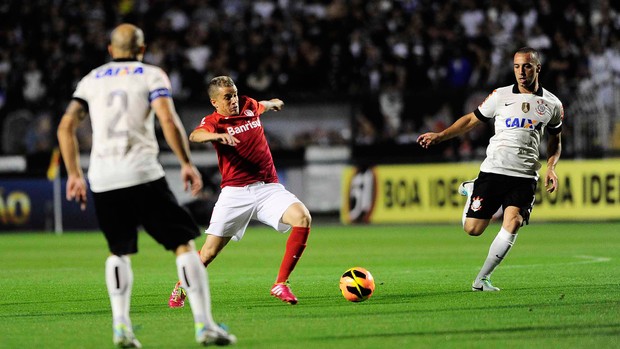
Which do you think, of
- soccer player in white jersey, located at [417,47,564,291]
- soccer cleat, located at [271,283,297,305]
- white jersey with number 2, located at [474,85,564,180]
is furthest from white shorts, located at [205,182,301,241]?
white jersey with number 2, located at [474,85,564,180]

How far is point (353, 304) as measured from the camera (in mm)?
9539

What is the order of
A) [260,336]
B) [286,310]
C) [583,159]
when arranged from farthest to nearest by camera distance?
1. [583,159]
2. [286,310]
3. [260,336]

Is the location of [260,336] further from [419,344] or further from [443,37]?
[443,37]

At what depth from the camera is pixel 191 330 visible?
7.88m

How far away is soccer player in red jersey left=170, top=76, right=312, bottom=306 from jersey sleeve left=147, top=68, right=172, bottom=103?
2.65 m

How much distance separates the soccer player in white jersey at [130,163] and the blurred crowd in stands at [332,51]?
17444 millimetres

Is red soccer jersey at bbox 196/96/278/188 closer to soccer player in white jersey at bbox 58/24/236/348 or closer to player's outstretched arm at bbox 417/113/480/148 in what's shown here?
player's outstretched arm at bbox 417/113/480/148

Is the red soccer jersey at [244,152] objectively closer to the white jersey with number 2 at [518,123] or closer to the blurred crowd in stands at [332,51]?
the white jersey with number 2 at [518,123]

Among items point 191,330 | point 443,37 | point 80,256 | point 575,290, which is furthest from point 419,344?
point 443,37

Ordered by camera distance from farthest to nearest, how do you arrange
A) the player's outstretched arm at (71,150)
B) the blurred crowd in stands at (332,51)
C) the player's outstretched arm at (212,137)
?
1. the blurred crowd in stands at (332,51)
2. the player's outstretched arm at (212,137)
3. the player's outstretched arm at (71,150)

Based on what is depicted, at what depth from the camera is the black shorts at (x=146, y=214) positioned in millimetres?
7047

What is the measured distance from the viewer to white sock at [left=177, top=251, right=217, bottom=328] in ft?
22.7

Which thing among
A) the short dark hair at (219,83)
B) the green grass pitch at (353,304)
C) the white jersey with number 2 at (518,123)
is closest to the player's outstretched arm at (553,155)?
the white jersey with number 2 at (518,123)

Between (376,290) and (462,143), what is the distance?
1415 cm
